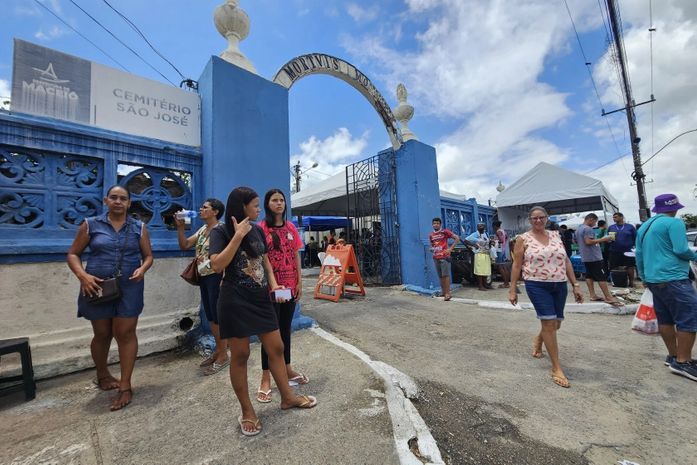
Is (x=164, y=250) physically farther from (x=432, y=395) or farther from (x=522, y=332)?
(x=522, y=332)

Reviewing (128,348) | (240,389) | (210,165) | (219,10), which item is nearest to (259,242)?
(240,389)

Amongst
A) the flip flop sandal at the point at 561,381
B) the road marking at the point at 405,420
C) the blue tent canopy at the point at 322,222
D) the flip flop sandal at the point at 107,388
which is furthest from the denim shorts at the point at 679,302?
the blue tent canopy at the point at 322,222

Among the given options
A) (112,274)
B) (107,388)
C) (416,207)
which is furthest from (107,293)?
(416,207)

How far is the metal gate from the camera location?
7.41 meters

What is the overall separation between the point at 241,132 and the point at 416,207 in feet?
13.6

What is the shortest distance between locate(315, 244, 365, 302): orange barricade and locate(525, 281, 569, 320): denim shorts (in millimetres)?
3588

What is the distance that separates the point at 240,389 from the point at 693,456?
2.72 meters

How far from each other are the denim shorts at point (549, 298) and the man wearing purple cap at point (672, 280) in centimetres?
90

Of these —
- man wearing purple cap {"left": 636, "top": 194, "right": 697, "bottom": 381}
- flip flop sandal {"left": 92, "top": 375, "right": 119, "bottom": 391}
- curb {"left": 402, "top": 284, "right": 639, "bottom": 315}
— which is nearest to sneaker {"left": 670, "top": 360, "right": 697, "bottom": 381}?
man wearing purple cap {"left": 636, "top": 194, "right": 697, "bottom": 381}

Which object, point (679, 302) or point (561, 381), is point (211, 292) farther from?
point (679, 302)

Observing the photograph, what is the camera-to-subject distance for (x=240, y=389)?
6.19 feet

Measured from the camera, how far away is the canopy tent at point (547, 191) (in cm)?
913

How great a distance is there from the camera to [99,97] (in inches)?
126

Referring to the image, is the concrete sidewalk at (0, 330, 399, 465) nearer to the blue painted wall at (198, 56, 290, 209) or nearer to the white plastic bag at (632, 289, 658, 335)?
the blue painted wall at (198, 56, 290, 209)
